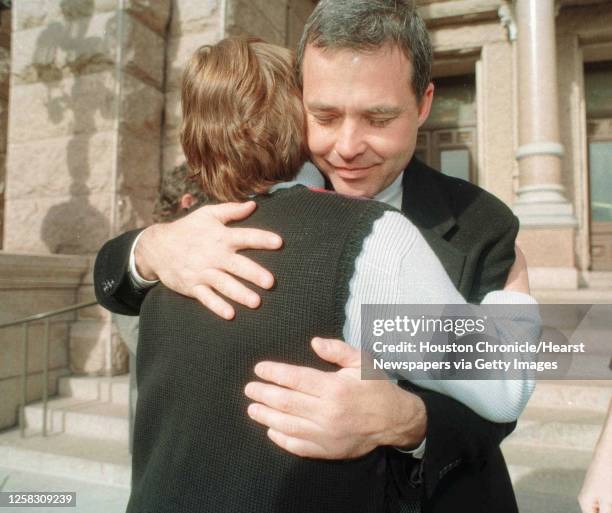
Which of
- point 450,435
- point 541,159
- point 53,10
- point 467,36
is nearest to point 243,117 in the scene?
point 450,435

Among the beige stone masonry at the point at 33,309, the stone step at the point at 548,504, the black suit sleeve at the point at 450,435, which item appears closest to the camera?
the black suit sleeve at the point at 450,435

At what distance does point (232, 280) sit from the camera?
751mm

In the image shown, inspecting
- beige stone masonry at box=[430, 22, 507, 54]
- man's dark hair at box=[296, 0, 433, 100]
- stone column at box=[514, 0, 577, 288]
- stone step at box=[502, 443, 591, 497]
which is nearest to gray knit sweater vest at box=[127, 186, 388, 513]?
man's dark hair at box=[296, 0, 433, 100]

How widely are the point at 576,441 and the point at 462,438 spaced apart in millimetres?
2608

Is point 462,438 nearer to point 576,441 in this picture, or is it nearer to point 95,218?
point 576,441

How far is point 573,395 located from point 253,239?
3257mm

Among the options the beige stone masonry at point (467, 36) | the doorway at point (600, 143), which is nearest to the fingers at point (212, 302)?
the beige stone masonry at point (467, 36)

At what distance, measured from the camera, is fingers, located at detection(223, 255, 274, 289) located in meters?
0.72

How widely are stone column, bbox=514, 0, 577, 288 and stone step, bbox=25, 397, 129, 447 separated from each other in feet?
13.5

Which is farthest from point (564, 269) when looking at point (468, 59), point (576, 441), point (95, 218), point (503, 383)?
point (503, 383)

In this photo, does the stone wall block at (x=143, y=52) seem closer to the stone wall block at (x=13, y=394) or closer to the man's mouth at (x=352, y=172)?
Result: the stone wall block at (x=13, y=394)

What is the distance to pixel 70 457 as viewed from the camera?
301 centimetres

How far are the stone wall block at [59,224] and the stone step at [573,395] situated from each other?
133 inches

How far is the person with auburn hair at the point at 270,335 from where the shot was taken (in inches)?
27.2
